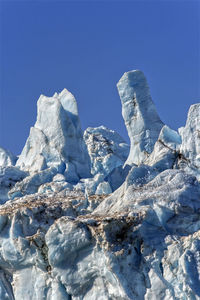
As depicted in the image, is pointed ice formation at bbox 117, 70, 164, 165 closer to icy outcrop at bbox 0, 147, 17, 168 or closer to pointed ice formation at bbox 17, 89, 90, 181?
pointed ice formation at bbox 17, 89, 90, 181

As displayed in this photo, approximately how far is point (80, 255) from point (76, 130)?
13.1 metres

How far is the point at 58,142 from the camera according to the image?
40.7 metres

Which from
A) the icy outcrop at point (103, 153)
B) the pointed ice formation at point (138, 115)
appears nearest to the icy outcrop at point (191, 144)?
the pointed ice formation at point (138, 115)

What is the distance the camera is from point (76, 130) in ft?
134

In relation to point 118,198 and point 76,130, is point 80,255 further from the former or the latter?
point 76,130

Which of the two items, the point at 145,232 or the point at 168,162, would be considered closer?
A: the point at 145,232

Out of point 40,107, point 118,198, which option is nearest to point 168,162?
point 118,198

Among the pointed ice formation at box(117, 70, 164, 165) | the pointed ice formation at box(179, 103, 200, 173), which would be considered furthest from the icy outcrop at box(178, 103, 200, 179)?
the pointed ice formation at box(117, 70, 164, 165)

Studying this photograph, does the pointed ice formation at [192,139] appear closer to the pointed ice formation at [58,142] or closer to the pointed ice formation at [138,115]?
the pointed ice formation at [138,115]

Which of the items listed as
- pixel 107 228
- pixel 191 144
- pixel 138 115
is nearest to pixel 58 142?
pixel 138 115

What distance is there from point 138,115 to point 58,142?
3.70 metres

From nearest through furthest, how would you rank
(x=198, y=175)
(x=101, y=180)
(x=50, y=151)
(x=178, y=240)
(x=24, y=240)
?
(x=178, y=240), (x=24, y=240), (x=198, y=175), (x=101, y=180), (x=50, y=151)

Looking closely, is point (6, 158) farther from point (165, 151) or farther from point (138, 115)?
point (165, 151)

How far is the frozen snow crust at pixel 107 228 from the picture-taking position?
27.2 metres
